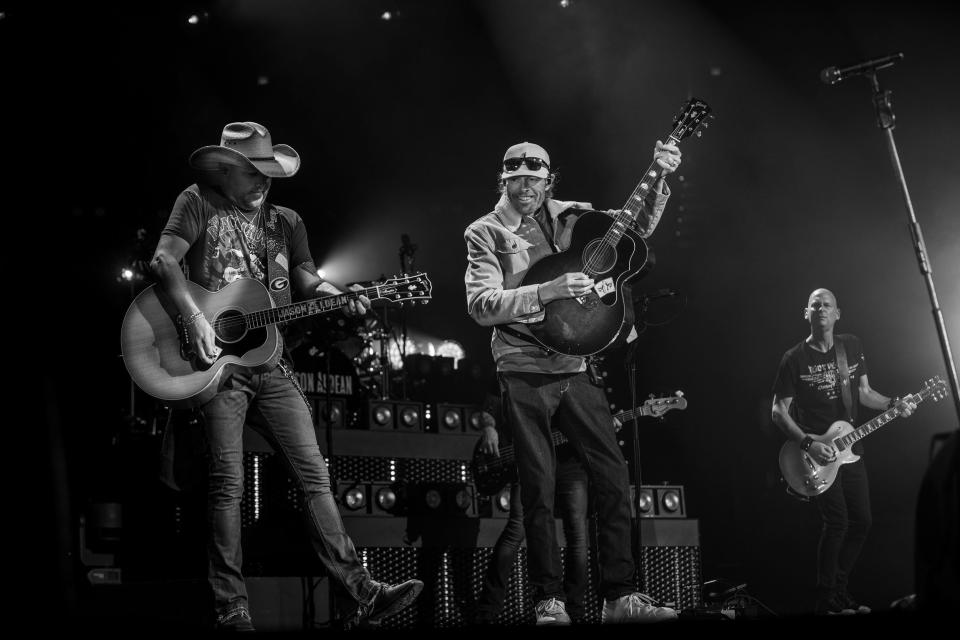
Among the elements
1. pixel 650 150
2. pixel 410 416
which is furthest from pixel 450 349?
pixel 410 416

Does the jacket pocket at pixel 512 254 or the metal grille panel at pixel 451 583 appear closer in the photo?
the jacket pocket at pixel 512 254

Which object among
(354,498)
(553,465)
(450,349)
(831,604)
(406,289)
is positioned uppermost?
(450,349)

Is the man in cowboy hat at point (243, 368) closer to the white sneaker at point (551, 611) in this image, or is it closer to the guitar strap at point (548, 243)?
the white sneaker at point (551, 611)

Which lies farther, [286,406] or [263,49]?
[263,49]

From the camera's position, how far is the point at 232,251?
439cm

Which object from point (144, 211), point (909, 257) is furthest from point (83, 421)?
point (909, 257)

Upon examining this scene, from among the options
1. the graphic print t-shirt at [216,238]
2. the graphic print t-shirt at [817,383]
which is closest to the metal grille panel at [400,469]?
the graphic print t-shirt at [817,383]

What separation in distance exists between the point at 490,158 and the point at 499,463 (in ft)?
17.2

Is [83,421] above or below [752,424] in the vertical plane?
above

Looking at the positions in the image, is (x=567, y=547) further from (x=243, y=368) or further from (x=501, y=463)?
(x=243, y=368)

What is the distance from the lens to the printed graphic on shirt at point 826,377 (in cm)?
675

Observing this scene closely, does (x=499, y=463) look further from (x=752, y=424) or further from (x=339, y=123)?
(x=339, y=123)

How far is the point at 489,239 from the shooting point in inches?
180

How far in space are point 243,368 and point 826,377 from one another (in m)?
4.33
